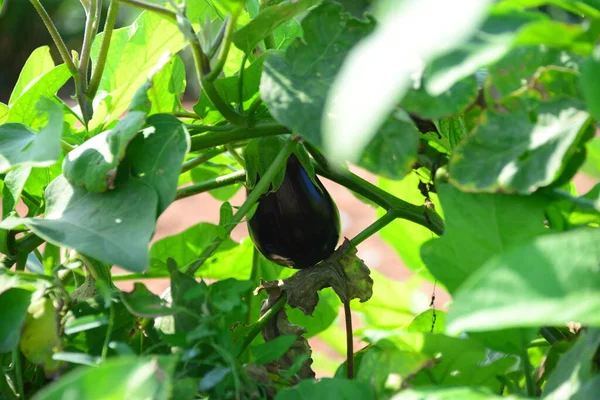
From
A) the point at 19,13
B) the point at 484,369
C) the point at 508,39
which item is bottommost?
the point at 19,13

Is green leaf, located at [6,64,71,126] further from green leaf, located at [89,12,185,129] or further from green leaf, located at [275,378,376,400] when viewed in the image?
green leaf, located at [275,378,376,400]

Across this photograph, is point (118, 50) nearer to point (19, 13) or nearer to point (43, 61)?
point (43, 61)

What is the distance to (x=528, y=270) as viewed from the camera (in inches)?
6.8

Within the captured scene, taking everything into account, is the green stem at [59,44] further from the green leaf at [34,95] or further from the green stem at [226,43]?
the green stem at [226,43]

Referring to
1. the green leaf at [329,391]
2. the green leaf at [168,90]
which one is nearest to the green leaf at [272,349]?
the green leaf at [329,391]

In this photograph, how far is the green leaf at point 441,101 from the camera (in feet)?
0.76

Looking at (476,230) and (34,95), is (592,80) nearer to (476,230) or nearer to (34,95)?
(476,230)

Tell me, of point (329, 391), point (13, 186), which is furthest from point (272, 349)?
point (13, 186)

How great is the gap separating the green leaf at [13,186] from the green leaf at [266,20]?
10 cm

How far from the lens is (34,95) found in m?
0.35

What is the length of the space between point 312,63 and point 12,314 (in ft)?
0.45

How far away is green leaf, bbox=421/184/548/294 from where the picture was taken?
0.81 feet

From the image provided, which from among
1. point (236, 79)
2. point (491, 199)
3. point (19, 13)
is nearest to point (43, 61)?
point (236, 79)

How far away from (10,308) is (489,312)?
0.18m
